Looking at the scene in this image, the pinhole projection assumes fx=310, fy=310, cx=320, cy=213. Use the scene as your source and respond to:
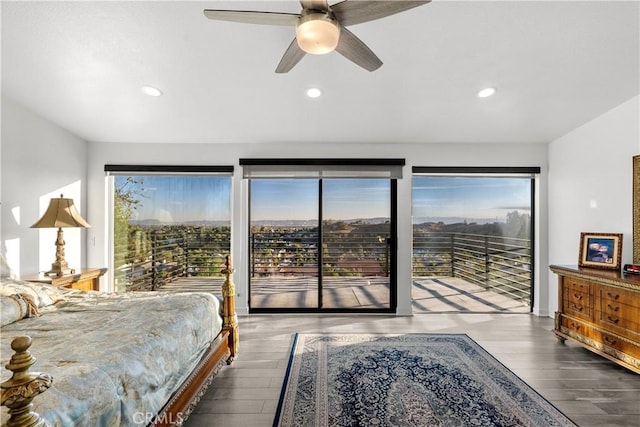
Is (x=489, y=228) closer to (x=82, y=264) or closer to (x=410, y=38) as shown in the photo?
(x=410, y=38)

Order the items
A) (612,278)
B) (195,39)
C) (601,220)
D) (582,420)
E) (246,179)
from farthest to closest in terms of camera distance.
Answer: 1. (246,179)
2. (601,220)
3. (612,278)
4. (195,39)
5. (582,420)

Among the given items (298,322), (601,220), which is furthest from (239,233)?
(601,220)

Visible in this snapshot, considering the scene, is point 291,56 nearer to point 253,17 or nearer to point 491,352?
point 253,17

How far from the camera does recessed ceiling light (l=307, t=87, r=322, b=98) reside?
2.92 m

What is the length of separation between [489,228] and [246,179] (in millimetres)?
3526

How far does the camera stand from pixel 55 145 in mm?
3480

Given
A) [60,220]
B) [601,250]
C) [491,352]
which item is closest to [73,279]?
[60,220]

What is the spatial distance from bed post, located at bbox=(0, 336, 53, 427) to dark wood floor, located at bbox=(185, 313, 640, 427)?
133cm

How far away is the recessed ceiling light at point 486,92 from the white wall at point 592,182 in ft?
4.42

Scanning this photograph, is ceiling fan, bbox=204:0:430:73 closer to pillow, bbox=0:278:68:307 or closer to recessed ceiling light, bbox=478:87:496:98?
recessed ceiling light, bbox=478:87:496:98

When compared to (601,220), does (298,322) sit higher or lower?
lower

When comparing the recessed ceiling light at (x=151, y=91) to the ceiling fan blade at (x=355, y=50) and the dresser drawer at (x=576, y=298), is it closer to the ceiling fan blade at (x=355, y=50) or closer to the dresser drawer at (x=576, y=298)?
the ceiling fan blade at (x=355, y=50)

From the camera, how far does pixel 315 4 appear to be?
1444mm

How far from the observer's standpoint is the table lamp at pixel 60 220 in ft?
9.63
